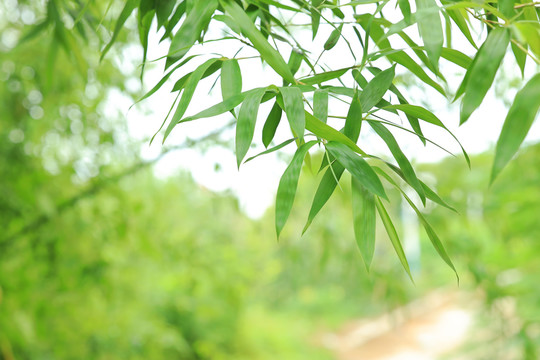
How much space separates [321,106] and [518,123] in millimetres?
116

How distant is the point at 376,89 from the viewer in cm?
33

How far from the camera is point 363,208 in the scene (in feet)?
1.06

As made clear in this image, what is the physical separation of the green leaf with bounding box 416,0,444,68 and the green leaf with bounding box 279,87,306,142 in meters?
0.07

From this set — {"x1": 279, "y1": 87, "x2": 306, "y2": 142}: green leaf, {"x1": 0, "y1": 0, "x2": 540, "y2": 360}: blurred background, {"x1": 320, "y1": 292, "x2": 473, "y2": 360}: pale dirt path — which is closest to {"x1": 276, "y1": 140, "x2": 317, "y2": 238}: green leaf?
{"x1": 279, "y1": 87, "x2": 306, "y2": 142}: green leaf

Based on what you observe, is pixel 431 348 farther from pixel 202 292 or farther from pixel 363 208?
pixel 363 208

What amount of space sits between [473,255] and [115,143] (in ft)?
2.83

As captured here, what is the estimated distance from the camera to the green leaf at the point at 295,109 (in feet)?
0.98

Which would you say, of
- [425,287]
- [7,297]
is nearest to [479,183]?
[7,297]

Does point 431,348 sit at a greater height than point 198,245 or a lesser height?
greater

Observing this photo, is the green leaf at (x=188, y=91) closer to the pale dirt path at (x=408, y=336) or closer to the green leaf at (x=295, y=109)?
the green leaf at (x=295, y=109)

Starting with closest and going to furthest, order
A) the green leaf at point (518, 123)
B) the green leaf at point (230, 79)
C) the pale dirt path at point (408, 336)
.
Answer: the green leaf at point (518, 123), the green leaf at point (230, 79), the pale dirt path at point (408, 336)

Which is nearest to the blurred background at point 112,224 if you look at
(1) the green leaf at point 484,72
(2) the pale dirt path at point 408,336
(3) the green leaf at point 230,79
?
(3) the green leaf at point 230,79

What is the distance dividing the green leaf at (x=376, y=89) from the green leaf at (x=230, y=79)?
0.08 metres

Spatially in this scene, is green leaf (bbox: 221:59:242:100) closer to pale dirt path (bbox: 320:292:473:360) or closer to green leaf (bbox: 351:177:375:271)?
green leaf (bbox: 351:177:375:271)
